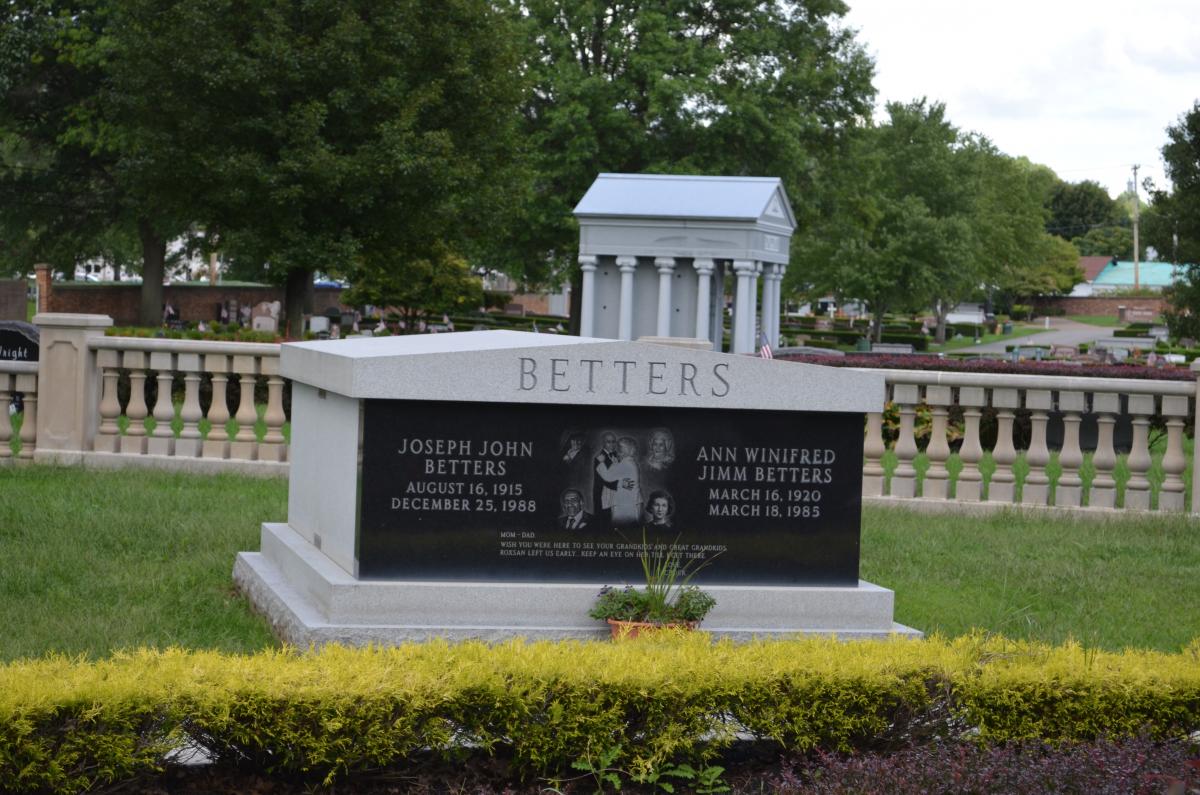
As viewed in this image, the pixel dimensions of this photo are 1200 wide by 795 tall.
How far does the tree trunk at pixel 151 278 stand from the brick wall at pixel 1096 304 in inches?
3247

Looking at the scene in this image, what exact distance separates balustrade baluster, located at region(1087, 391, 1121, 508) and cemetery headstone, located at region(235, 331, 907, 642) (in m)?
5.49

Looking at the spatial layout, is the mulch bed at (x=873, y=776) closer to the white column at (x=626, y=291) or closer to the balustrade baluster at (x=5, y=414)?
the balustrade baluster at (x=5, y=414)

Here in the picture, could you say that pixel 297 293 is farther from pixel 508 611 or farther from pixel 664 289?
pixel 508 611

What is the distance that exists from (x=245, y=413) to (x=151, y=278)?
123ft

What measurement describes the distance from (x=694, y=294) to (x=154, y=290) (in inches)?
941

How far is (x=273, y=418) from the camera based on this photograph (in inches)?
526

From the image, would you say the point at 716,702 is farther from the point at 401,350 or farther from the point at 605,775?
the point at 401,350

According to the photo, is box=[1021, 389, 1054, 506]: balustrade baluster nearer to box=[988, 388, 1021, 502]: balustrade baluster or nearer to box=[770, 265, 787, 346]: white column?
box=[988, 388, 1021, 502]: balustrade baluster

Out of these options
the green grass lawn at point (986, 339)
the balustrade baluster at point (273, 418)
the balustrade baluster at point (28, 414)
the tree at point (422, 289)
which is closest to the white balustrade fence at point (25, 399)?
the balustrade baluster at point (28, 414)

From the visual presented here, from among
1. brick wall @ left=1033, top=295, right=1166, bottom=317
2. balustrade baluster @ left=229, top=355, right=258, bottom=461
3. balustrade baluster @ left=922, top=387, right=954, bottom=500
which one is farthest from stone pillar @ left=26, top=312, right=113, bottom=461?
brick wall @ left=1033, top=295, right=1166, bottom=317

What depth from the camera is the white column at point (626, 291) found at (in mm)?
31828

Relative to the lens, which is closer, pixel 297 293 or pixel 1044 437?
pixel 1044 437

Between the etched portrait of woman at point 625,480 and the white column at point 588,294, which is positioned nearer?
the etched portrait of woman at point 625,480

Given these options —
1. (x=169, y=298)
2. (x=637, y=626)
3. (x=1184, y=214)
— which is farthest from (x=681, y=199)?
(x=169, y=298)
